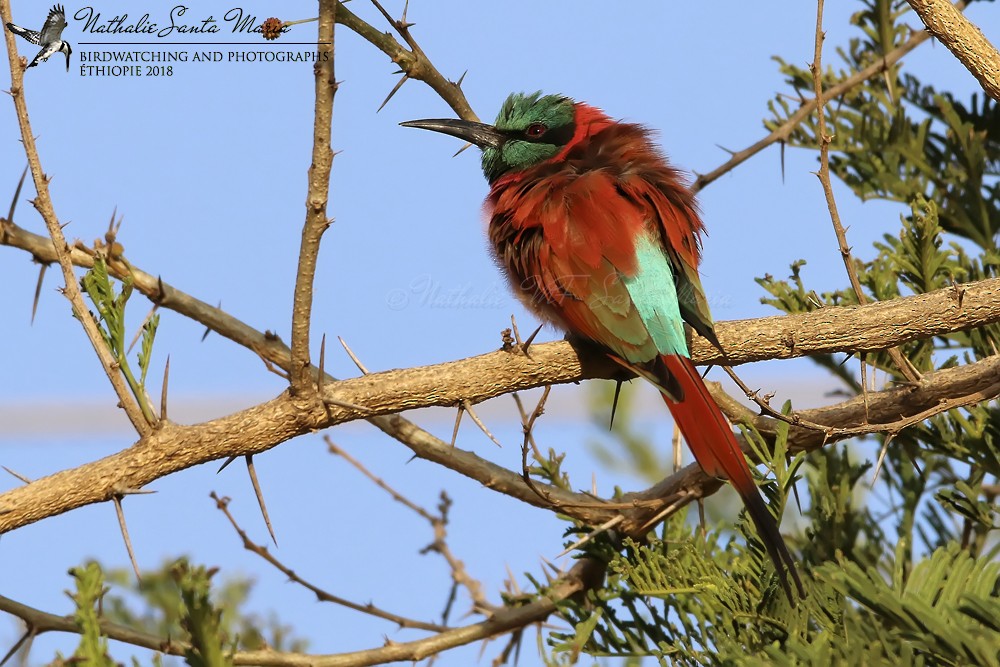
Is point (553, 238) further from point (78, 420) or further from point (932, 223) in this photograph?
point (78, 420)

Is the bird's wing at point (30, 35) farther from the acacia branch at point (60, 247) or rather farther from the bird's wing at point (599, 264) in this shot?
the bird's wing at point (599, 264)

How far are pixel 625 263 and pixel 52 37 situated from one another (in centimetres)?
174

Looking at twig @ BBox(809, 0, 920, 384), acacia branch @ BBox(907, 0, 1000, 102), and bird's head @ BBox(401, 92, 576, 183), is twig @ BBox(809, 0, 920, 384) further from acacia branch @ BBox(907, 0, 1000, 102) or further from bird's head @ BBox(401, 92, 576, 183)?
bird's head @ BBox(401, 92, 576, 183)

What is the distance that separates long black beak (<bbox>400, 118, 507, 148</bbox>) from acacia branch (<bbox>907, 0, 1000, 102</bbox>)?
1714 millimetres

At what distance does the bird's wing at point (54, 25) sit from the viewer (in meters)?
3.11

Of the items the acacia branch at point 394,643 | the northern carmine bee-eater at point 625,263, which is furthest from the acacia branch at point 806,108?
the acacia branch at point 394,643

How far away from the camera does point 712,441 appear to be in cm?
271

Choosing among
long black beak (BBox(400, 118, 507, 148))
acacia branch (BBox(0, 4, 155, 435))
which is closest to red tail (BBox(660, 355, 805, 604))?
acacia branch (BBox(0, 4, 155, 435))

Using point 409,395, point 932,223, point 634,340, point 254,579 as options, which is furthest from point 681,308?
point 254,579

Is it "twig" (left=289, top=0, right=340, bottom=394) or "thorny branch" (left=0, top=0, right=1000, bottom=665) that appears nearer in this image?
"twig" (left=289, top=0, right=340, bottom=394)

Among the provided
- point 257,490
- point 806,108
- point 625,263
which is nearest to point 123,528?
point 257,490

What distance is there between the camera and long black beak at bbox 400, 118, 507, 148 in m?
3.95

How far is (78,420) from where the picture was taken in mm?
4668

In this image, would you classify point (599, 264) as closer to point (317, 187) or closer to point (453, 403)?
point (453, 403)
